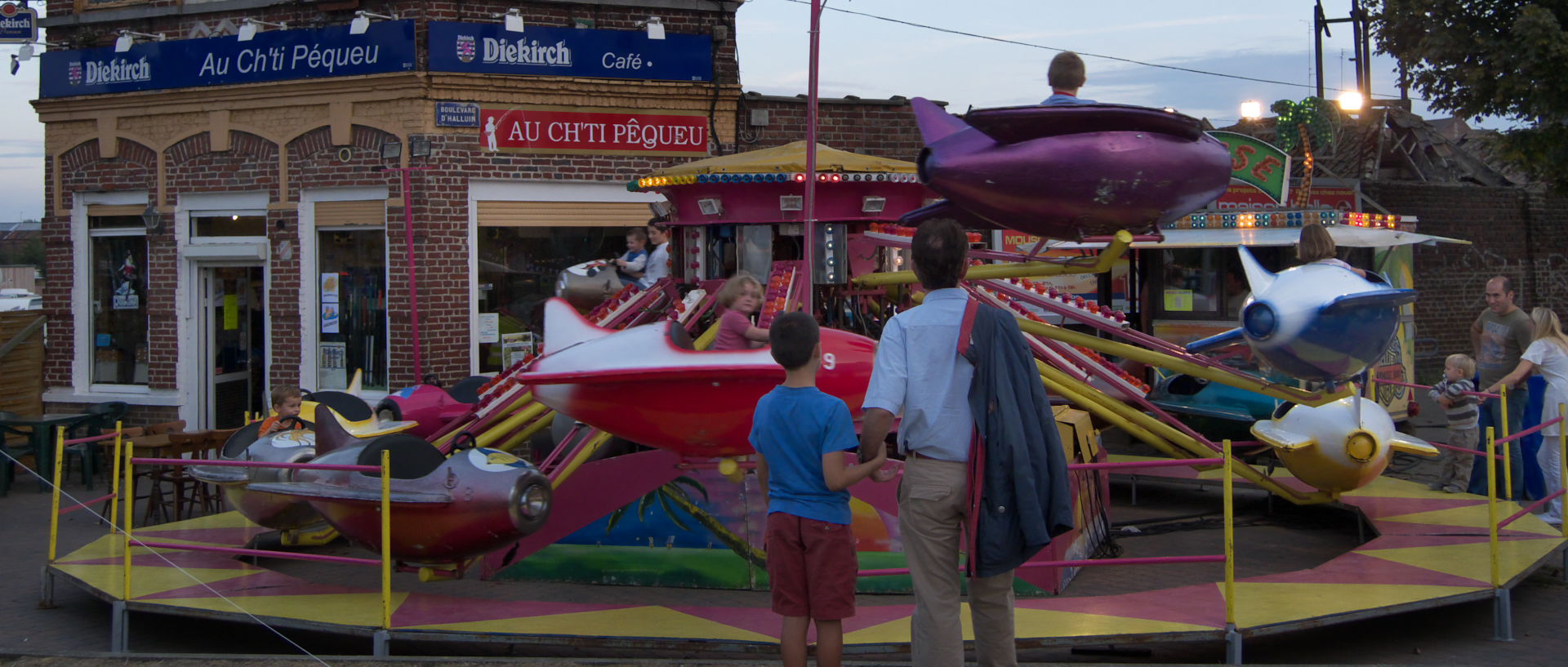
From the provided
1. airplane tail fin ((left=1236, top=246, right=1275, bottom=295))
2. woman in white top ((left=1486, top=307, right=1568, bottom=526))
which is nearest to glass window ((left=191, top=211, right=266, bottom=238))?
airplane tail fin ((left=1236, top=246, right=1275, bottom=295))

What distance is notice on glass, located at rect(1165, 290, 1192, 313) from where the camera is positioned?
599 inches

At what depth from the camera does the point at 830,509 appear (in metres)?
4.71

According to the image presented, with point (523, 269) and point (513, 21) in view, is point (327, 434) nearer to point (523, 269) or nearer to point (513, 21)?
point (523, 269)

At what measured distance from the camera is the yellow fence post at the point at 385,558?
20.0 feet

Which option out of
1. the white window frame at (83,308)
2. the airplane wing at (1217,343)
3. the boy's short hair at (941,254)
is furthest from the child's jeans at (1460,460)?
the white window frame at (83,308)

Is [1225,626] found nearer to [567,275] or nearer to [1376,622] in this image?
[1376,622]

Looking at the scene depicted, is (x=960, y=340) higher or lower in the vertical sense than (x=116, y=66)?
lower

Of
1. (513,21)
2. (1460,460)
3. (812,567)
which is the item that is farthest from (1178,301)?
(812,567)

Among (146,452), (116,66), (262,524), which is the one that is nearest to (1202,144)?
(262,524)

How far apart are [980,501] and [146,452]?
29.2 feet

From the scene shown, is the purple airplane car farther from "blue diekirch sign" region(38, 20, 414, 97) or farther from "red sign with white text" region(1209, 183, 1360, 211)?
"red sign with white text" region(1209, 183, 1360, 211)

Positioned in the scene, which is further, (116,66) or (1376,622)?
(116,66)

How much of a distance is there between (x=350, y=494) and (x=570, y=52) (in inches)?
301

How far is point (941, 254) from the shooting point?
441 cm
